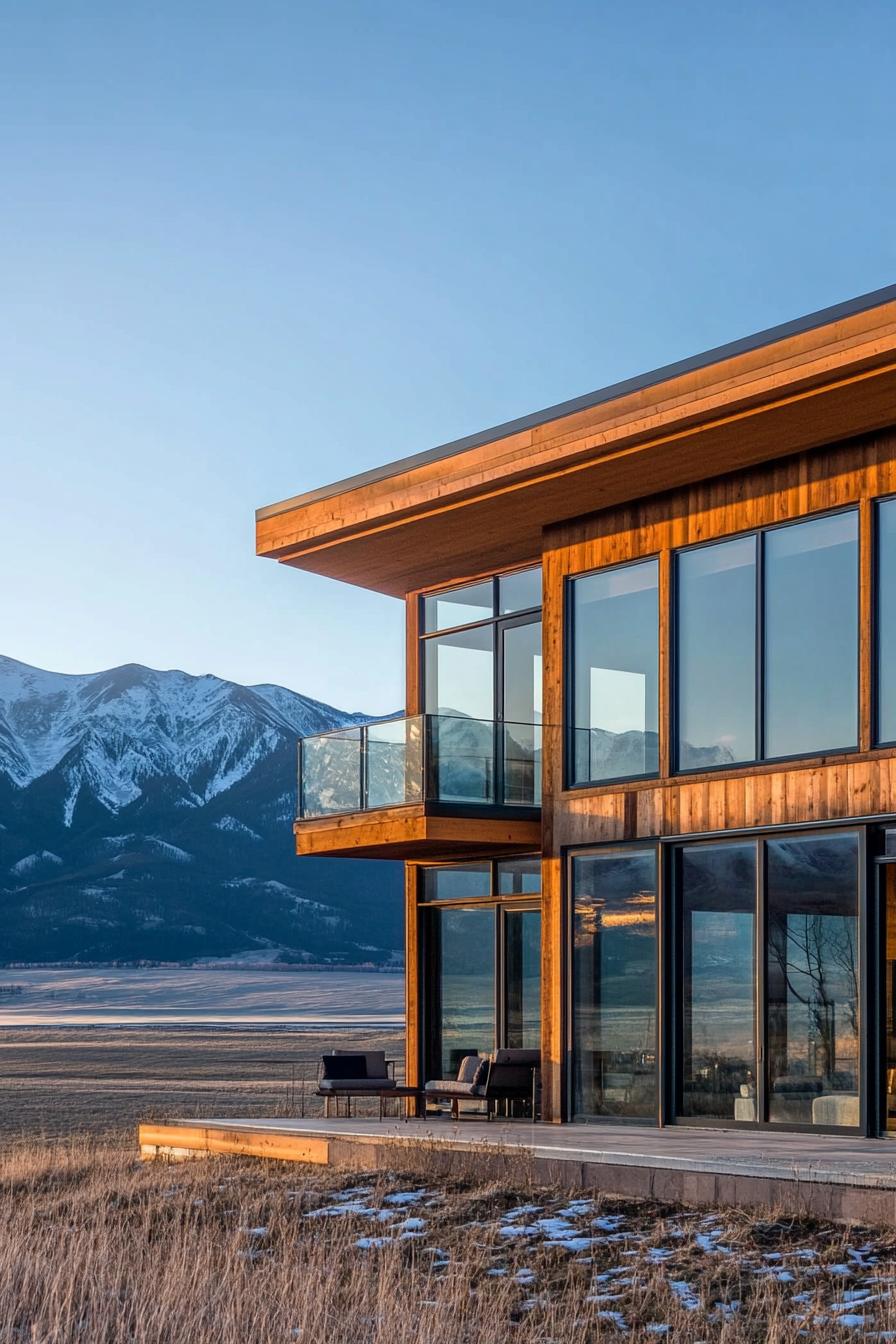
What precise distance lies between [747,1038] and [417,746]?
427 cm

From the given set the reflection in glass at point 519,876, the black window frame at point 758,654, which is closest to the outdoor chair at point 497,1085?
the reflection in glass at point 519,876

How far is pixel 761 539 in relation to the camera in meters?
14.2

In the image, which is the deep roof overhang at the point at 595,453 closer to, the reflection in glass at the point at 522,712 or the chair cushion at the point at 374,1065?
the reflection in glass at the point at 522,712

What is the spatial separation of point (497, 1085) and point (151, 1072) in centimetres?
2258

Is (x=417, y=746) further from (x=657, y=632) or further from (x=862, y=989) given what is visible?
(x=862, y=989)

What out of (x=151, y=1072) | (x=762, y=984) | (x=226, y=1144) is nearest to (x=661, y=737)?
(x=762, y=984)

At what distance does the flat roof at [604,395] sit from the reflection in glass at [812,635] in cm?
160

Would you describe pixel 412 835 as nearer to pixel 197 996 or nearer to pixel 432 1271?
pixel 432 1271

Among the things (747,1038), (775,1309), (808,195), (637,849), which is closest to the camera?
(775,1309)

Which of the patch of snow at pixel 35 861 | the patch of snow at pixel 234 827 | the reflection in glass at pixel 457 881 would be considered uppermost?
the reflection in glass at pixel 457 881

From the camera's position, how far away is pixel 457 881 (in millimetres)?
18250

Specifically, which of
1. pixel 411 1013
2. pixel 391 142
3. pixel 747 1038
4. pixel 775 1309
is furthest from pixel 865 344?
pixel 411 1013

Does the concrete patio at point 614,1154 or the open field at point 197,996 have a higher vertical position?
the concrete patio at point 614,1154

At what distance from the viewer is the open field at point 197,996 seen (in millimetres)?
76250
